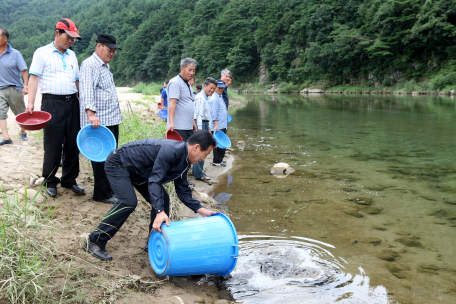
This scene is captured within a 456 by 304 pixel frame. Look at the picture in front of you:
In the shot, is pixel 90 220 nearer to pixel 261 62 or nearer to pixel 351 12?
pixel 351 12

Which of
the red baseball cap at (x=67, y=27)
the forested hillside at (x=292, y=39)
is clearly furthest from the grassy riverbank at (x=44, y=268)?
the forested hillside at (x=292, y=39)

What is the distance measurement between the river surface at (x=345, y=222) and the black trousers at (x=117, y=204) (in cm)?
103

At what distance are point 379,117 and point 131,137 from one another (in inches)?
460

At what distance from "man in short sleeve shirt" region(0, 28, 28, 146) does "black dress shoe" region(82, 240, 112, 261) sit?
3.43 meters

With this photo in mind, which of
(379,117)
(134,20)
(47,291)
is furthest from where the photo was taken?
(134,20)

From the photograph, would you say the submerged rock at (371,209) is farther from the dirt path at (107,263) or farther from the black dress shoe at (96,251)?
the black dress shoe at (96,251)

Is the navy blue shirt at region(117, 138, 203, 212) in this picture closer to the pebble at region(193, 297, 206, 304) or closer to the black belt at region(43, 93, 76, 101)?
the pebble at region(193, 297, 206, 304)

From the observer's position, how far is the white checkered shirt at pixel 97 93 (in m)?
3.57

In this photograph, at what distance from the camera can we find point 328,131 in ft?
37.0

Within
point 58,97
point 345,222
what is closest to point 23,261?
point 58,97

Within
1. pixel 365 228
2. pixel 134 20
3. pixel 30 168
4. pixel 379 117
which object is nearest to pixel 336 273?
pixel 365 228

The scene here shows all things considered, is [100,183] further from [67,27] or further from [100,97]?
[67,27]

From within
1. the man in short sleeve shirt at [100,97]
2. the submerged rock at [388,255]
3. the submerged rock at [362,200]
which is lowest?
the submerged rock at [388,255]

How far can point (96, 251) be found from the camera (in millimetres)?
2771
